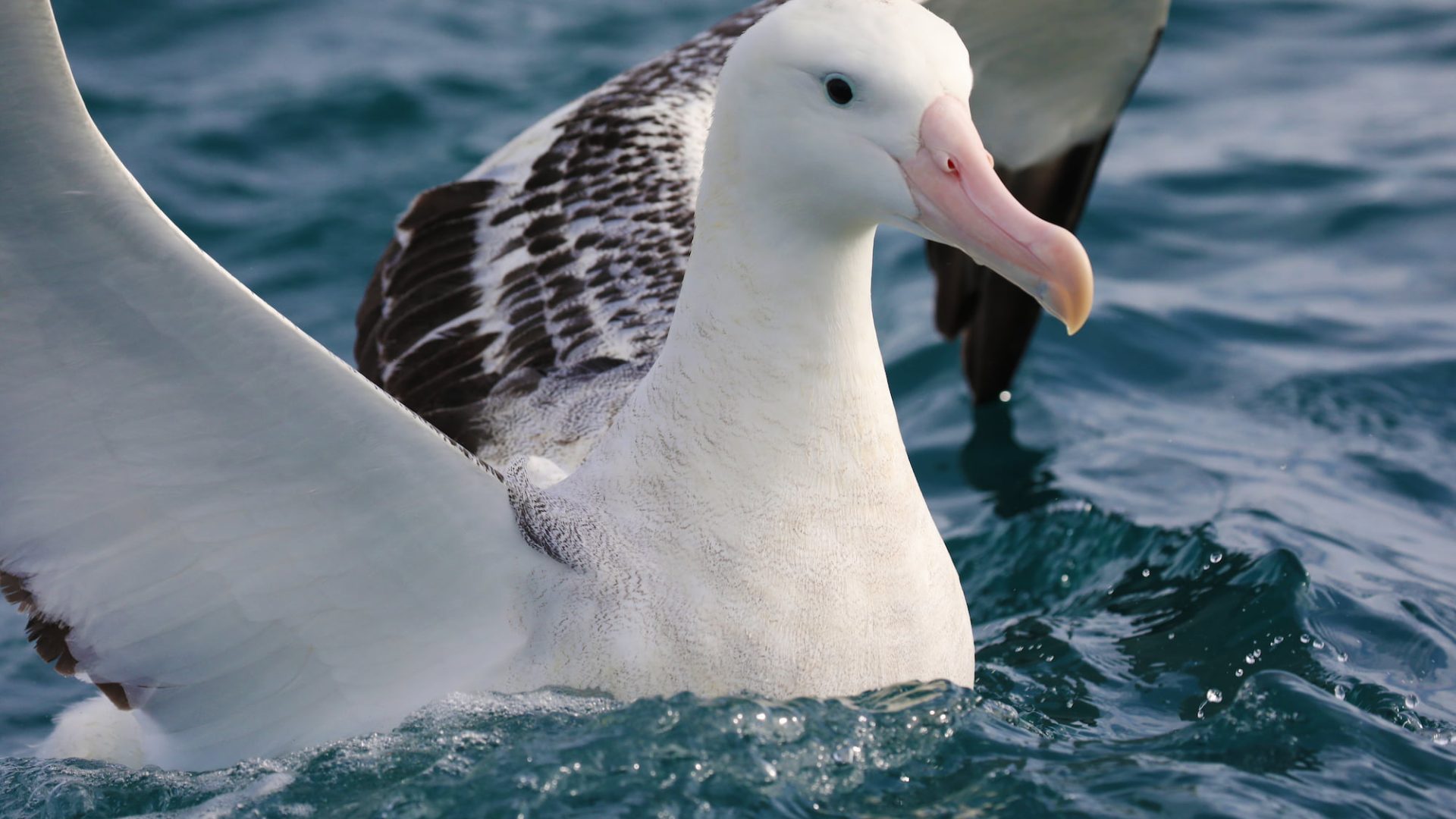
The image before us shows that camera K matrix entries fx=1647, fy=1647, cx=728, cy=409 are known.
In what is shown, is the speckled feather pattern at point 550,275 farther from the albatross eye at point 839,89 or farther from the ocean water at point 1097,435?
the albatross eye at point 839,89

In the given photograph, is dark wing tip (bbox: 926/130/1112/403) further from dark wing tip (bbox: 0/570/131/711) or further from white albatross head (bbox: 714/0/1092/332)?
dark wing tip (bbox: 0/570/131/711)

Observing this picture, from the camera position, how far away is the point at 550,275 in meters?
5.42

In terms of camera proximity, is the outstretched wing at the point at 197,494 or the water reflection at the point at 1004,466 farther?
the water reflection at the point at 1004,466

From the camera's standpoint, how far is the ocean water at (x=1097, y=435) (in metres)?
3.66

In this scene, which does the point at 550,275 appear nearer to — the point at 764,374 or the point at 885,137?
the point at 764,374

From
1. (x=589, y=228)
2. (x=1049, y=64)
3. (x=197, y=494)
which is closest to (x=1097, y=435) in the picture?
(x=1049, y=64)

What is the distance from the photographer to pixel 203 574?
362cm

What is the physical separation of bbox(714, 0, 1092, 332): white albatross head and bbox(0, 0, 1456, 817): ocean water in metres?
1.08

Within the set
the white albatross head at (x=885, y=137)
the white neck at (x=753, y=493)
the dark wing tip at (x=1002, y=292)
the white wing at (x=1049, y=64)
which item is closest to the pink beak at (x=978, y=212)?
the white albatross head at (x=885, y=137)

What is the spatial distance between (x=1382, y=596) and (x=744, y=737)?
2795mm

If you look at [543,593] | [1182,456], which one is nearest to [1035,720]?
[543,593]

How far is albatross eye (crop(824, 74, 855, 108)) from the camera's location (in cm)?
338

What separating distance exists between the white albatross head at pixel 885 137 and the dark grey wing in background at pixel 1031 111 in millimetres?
2616

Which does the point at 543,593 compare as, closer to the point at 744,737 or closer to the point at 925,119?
the point at 744,737
